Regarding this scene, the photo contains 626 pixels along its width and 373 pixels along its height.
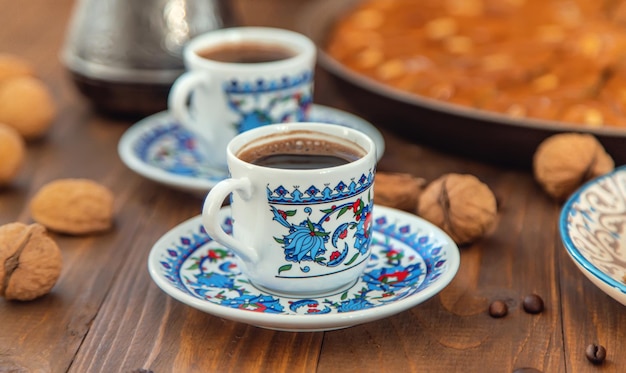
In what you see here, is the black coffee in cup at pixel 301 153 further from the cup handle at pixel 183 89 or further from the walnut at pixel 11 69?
the walnut at pixel 11 69

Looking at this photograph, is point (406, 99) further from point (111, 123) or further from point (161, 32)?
point (111, 123)

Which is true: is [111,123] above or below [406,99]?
below

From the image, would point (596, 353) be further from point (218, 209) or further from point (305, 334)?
point (218, 209)

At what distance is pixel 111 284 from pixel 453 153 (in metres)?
0.66

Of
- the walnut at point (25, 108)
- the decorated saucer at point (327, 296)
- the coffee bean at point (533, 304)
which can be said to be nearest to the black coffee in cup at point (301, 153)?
the decorated saucer at point (327, 296)

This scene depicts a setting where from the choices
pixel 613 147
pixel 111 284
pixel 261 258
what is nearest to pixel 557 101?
pixel 613 147

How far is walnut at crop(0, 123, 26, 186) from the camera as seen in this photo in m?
1.39

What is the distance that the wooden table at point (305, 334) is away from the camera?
95 centimetres

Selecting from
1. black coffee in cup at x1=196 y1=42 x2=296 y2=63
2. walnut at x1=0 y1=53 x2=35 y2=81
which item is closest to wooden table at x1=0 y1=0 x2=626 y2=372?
black coffee in cup at x1=196 y1=42 x2=296 y2=63

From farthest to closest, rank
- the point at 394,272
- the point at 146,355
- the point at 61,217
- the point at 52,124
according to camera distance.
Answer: the point at 52,124 < the point at 61,217 < the point at 394,272 < the point at 146,355

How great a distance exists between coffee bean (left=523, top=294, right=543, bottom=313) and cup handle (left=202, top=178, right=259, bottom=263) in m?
0.33

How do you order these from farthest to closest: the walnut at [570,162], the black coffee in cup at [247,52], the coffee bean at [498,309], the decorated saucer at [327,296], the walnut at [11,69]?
the walnut at [11,69] → the black coffee in cup at [247,52] → the walnut at [570,162] → the coffee bean at [498,309] → the decorated saucer at [327,296]

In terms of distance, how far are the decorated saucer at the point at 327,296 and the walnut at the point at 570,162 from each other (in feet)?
0.95

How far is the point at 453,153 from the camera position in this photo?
1.50 m
